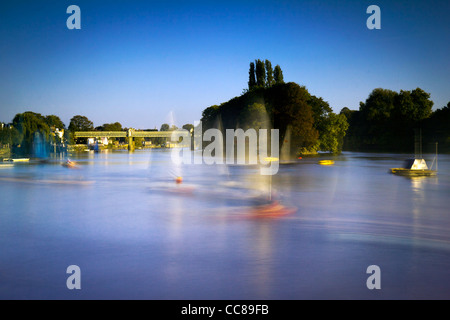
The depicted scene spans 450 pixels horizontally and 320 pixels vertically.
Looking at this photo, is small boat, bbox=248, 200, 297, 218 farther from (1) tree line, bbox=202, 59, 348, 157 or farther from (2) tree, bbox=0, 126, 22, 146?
(2) tree, bbox=0, 126, 22, 146

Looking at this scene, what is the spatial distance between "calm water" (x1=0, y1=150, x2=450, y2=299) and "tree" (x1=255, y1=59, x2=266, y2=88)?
8120cm

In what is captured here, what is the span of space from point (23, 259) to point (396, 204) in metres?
15.1

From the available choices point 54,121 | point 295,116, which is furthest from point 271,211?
point 54,121

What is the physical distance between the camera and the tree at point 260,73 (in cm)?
9650

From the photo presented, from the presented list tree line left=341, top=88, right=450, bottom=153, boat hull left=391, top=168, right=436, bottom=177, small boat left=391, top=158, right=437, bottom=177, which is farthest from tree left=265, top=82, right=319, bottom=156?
tree line left=341, top=88, right=450, bottom=153

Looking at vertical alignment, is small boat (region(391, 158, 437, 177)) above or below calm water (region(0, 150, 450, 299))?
above

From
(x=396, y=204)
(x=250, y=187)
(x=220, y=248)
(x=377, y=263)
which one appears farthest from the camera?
(x=250, y=187)

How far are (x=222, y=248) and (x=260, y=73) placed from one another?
3590 inches

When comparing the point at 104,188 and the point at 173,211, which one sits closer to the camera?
the point at 173,211

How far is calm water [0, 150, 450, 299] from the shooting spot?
6887 millimetres

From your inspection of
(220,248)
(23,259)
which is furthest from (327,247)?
(23,259)

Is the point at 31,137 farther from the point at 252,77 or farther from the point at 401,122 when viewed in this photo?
the point at 401,122

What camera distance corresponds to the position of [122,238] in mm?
10961

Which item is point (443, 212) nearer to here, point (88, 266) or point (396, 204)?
point (396, 204)
